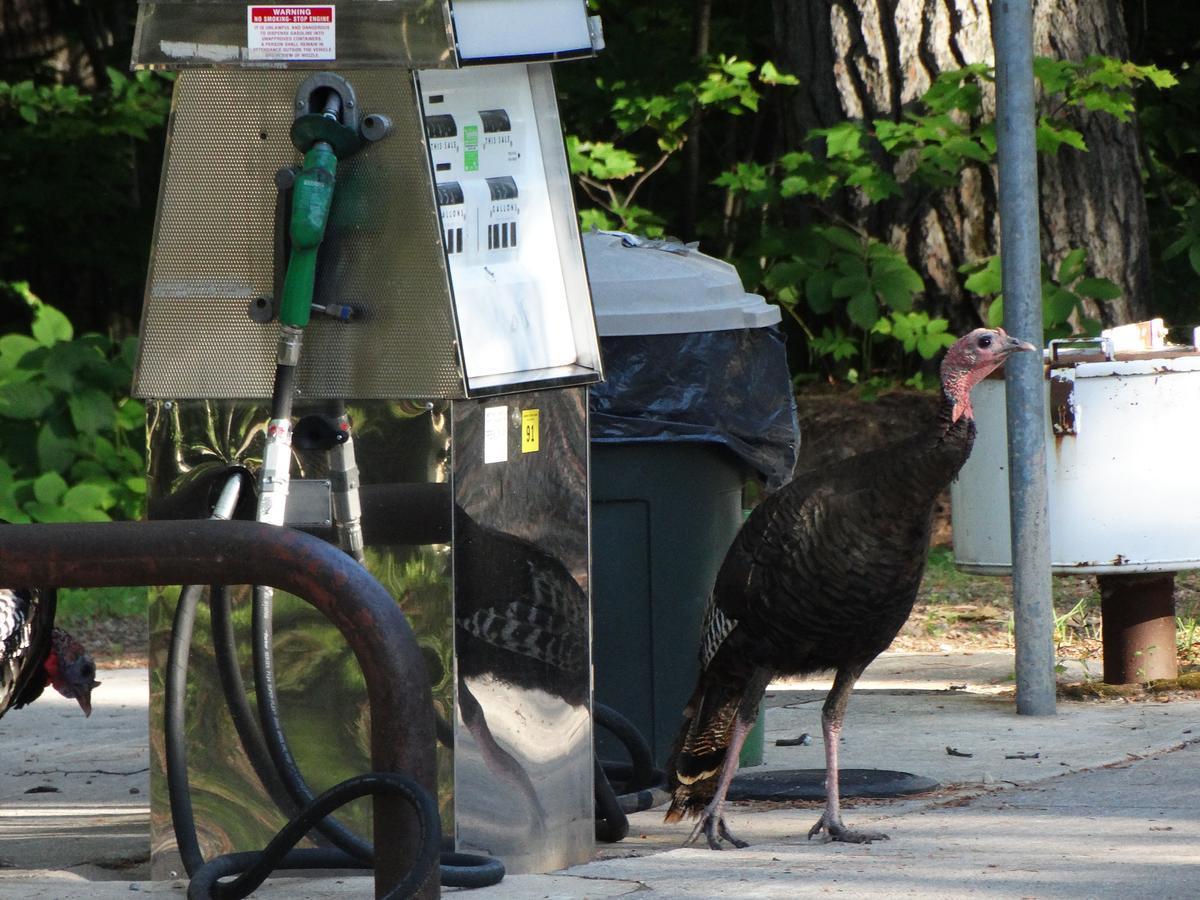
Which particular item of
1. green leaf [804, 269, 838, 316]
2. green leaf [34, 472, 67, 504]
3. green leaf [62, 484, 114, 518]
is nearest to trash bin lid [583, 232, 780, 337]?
green leaf [804, 269, 838, 316]

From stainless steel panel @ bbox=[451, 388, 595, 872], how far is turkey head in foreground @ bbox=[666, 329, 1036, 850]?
482 mm

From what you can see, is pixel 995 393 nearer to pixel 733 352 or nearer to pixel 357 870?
pixel 733 352

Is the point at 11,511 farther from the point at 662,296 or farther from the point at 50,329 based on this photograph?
the point at 662,296

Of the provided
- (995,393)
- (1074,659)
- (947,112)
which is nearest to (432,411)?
(995,393)

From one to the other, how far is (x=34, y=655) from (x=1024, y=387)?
122 inches

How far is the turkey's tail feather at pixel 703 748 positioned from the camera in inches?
178

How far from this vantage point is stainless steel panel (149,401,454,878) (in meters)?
3.79

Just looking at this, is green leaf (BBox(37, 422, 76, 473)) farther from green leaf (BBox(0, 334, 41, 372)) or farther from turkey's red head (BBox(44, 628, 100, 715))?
turkey's red head (BBox(44, 628, 100, 715))

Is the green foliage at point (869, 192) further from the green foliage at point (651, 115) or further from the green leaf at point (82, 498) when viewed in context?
the green leaf at point (82, 498)

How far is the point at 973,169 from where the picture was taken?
9.41 metres

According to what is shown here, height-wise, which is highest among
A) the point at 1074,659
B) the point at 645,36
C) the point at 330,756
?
the point at 645,36

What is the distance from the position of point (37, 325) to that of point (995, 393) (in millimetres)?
6131

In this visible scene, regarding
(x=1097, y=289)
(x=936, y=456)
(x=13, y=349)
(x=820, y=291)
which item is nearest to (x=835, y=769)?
(x=936, y=456)

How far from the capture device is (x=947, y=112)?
916 cm
